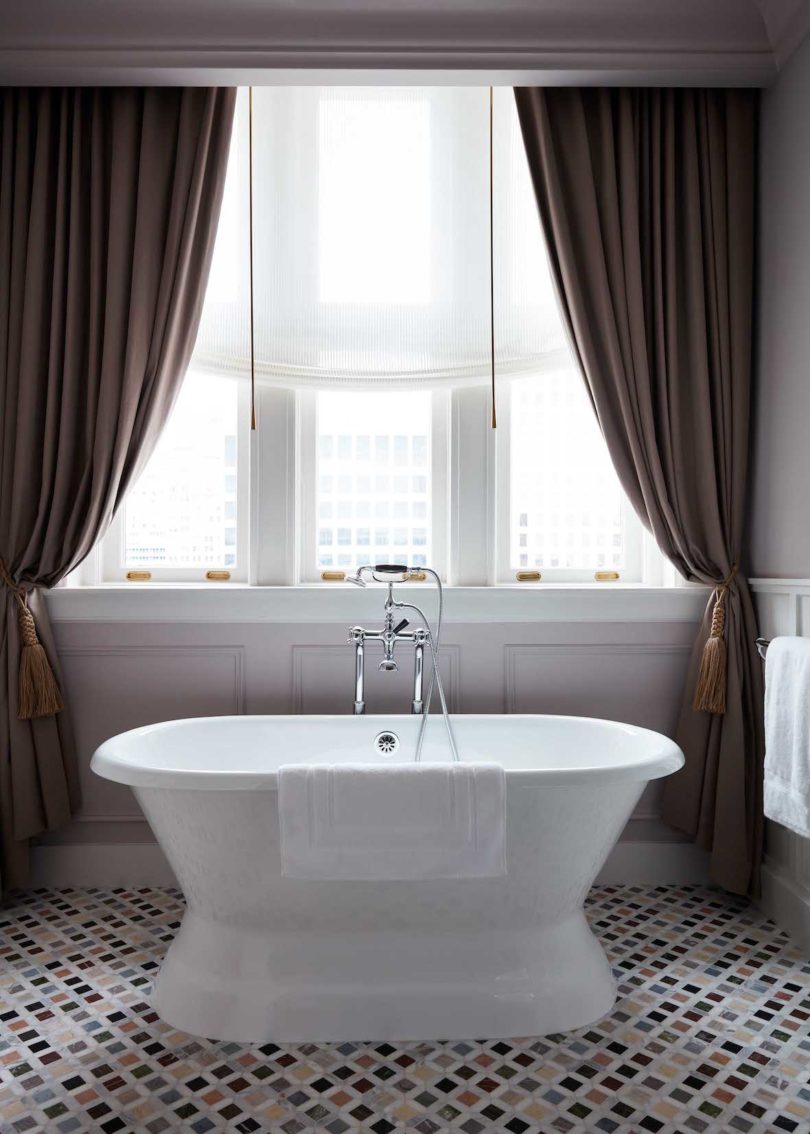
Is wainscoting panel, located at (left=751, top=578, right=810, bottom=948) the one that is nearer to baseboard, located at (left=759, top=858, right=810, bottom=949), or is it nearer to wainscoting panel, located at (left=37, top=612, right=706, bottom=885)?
baseboard, located at (left=759, top=858, right=810, bottom=949)

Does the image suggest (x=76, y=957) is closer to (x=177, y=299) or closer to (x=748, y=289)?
(x=177, y=299)

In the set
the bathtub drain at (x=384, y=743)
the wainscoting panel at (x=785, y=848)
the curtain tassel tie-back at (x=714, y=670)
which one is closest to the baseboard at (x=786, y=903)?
the wainscoting panel at (x=785, y=848)

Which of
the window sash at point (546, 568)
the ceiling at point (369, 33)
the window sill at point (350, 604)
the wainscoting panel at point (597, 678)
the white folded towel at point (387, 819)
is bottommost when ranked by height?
the white folded towel at point (387, 819)

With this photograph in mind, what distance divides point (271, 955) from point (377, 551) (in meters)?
1.38

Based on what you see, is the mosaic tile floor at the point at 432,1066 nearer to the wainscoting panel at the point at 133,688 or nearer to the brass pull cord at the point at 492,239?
the wainscoting panel at the point at 133,688

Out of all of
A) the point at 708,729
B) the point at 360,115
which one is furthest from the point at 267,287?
the point at 708,729

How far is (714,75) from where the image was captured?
2396 millimetres

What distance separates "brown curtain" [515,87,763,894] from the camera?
2.53 m

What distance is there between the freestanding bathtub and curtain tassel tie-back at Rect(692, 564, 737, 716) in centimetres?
62

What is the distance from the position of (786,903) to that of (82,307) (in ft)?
9.03

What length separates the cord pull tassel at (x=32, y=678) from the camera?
2428 millimetres

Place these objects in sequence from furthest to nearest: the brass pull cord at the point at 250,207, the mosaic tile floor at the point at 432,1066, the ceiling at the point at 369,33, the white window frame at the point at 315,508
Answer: the white window frame at the point at 315,508
the brass pull cord at the point at 250,207
the ceiling at the point at 369,33
the mosaic tile floor at the point at 432,1066

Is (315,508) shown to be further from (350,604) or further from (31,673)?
(31,673)

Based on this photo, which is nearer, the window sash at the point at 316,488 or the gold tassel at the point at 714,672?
the gold tassel at the point at 714,672
